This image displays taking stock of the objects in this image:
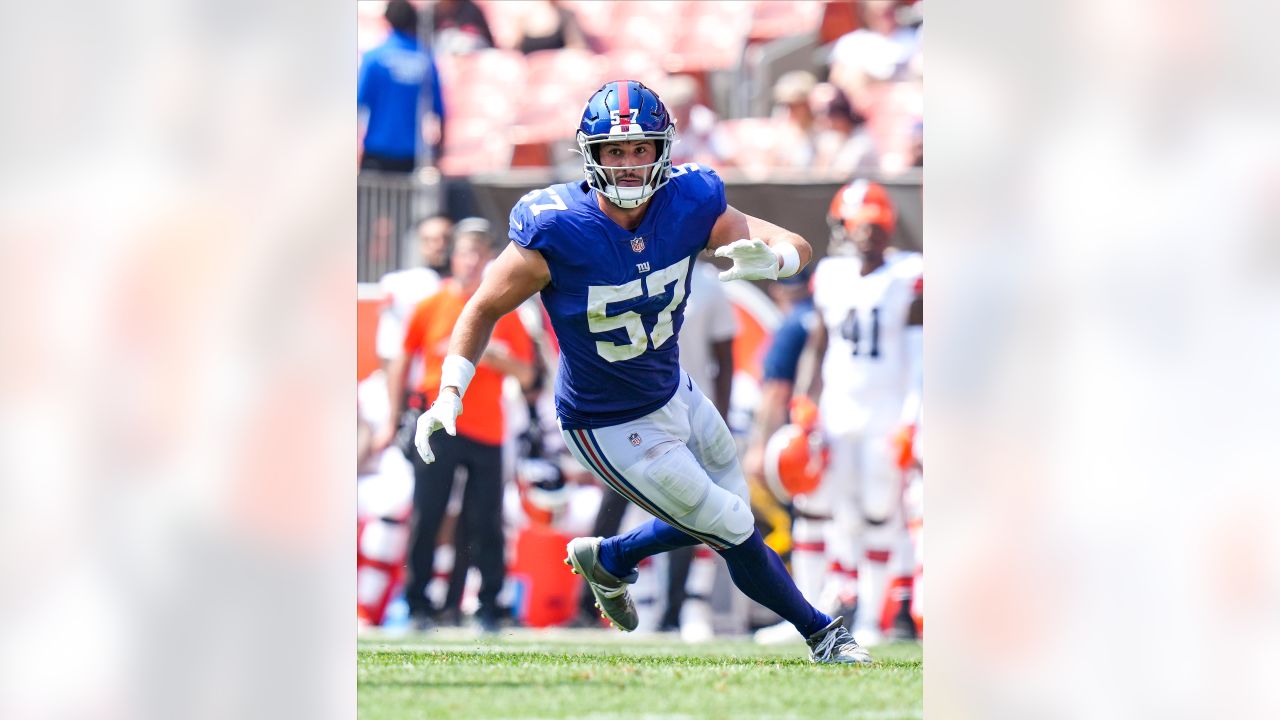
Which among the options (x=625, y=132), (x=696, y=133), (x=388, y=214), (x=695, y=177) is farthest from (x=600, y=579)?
(x=696, y=133)

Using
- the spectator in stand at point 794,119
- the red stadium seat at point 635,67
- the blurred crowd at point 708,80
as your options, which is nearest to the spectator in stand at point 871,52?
the blurred crowd at point 708,80

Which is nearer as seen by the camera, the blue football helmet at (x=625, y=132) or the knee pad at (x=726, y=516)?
the blue football helmet at (x=625, y=132)

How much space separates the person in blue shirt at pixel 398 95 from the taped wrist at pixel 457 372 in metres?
1.63

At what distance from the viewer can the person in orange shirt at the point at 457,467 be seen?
198 inches

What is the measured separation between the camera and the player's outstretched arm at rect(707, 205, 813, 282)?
3504mm

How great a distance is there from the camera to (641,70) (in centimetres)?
517

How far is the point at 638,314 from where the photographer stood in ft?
12.2

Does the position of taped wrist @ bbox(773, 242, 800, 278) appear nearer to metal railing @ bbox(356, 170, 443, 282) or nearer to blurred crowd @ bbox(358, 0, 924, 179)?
blurred crowd @ bbox(358, 0, 924, 179)

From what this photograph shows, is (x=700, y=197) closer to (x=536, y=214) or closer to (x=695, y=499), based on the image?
(x=536, y=214)

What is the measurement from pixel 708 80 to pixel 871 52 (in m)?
0.59

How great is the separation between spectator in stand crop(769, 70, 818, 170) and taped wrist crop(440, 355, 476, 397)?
76.5 inches

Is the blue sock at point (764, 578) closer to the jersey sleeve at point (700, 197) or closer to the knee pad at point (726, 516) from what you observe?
the knee pad at point (726, 516)

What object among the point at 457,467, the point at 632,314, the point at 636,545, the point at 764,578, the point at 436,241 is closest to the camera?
the point at 632,314
